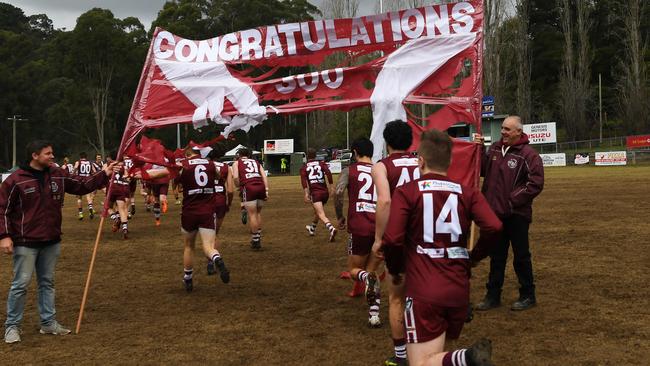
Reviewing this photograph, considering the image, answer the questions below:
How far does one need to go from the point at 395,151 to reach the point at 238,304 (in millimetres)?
3429

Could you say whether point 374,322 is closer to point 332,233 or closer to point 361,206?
point 361,206

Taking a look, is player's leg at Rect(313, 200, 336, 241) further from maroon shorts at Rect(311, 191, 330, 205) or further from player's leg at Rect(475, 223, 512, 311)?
player's leg at Rect(475, 223, 512, 311)

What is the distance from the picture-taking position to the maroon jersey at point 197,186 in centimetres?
780

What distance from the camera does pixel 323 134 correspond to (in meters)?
68.6

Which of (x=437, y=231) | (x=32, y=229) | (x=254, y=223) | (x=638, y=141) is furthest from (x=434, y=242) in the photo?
(x=638, y=141)

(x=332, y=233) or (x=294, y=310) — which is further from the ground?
(x=332, y=233)

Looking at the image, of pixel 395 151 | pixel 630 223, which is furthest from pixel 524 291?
pixel 630 223

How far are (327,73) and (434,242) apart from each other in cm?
405

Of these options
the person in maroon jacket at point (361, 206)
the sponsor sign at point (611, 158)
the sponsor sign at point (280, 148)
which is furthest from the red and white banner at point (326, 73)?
the sponsor sign at point (280, 148)

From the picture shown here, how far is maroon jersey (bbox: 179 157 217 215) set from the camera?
780cm

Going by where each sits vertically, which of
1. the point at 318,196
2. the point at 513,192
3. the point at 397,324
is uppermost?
the point at 513,192

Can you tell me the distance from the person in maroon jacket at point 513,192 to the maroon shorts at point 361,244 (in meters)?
1.45

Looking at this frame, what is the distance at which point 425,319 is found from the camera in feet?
11.7

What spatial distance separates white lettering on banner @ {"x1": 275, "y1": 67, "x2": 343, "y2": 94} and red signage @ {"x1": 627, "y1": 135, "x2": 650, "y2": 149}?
47693 mm
